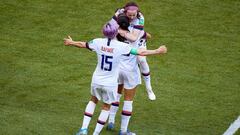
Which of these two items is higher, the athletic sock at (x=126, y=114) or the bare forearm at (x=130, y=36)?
the bare forearm at (x=130, y=36)

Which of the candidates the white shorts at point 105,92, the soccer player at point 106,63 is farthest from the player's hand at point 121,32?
the white shorts at point 105,92

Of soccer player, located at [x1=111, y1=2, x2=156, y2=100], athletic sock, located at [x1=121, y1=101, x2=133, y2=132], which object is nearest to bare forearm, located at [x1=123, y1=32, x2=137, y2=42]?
soccer player, located at [x1=111, y1=2, x2=156, y2=100]

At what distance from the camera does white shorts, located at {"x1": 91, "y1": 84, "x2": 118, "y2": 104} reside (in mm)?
11586

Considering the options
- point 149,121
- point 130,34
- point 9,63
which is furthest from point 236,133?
point 9,63

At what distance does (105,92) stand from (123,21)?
133cm

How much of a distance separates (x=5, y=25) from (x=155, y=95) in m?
5.57

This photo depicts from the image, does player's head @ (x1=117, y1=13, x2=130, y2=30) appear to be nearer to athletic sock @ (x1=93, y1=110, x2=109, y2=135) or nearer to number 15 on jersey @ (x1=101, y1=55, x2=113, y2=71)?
number 15 on jersey @ (x1=101, y1=55, x2=113, y2=71)

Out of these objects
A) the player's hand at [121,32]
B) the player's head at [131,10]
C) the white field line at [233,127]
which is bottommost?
the white field line at [233,127]

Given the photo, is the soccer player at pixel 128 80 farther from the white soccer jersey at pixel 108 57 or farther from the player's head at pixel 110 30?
the player's head at pixel 110 30

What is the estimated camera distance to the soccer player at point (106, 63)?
1137cm

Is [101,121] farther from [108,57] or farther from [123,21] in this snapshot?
[123,21]

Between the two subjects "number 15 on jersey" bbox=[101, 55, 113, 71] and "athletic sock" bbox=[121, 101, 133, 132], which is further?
"athletic sock" bbox=[121, 101, 133, 132]

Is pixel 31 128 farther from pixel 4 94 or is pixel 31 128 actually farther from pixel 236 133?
pixel 236 133

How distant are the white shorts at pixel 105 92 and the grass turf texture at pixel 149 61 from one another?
1.13 meters
